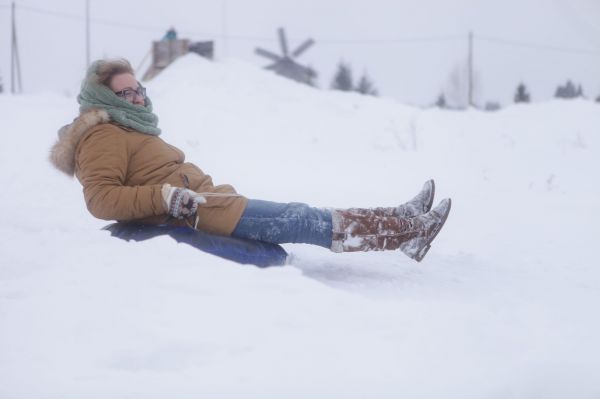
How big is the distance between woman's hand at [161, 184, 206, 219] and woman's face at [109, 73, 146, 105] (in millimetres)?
687

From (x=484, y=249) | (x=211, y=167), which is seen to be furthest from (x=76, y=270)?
(x=211, y=167)

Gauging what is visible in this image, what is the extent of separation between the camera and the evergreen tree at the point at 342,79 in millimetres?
40481

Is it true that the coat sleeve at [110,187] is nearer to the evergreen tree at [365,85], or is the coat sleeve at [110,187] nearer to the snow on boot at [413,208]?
the snow on boot at [413,208]

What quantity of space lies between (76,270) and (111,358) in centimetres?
75

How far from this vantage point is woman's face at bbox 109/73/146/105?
3.22 m

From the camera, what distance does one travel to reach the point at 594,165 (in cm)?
800

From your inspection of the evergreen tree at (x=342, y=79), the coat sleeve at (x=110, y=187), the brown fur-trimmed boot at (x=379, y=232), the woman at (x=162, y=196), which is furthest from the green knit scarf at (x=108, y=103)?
the evergreen tree at (x=342, y=79)

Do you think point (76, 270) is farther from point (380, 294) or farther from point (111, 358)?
point (380, 294)

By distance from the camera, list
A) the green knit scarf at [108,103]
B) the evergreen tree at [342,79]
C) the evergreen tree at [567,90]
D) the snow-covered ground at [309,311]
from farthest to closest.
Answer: the evergreen tree at [567,90] < the evergreen tree at [342,79] < the green knit scarf at [108,103] < the snow-covered ground at [309,311]

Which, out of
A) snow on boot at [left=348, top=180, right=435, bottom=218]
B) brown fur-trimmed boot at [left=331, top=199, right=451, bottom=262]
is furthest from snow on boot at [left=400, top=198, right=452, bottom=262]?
snow on boot at [left=348, top=180, right=435, bottom=218]

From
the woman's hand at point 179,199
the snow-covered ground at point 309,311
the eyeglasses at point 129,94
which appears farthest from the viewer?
the eyeglasses at point 129,94

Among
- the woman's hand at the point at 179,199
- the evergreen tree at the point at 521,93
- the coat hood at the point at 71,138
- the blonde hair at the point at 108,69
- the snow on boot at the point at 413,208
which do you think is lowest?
the snow on boot at the point at 413,208

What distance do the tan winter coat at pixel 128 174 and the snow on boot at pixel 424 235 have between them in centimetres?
94

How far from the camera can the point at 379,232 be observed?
9.96 ft
